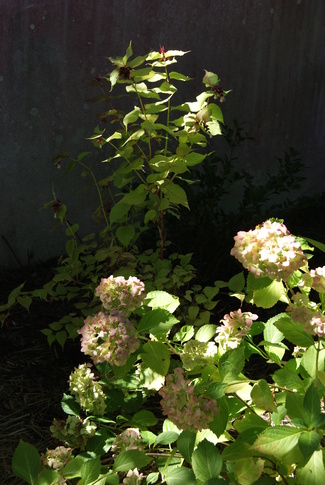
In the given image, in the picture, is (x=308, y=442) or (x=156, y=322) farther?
(x=156, y=322)

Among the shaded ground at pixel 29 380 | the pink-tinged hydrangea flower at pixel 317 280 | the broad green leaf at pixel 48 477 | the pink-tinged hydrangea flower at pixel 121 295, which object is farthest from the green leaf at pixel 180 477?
the shaded ground at pixel 29 380

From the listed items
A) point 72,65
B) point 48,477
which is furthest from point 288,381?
point 72,65

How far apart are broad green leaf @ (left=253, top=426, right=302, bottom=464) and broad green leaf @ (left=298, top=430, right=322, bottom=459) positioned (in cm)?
2

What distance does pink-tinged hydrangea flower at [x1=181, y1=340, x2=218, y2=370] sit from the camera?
1515mm

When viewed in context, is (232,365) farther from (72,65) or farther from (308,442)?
(72,65)

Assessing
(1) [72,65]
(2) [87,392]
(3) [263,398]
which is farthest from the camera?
(1) [72,65]

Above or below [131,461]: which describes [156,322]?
above

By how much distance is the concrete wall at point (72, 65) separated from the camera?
2.81m

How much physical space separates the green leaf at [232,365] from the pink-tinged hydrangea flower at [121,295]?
26 cm

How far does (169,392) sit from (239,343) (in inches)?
13.7

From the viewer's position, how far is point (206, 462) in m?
1.27

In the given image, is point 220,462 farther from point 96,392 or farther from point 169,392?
point 96,392

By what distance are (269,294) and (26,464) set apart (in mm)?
685

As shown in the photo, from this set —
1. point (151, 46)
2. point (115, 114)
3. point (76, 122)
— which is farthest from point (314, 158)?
point (115, 114)
